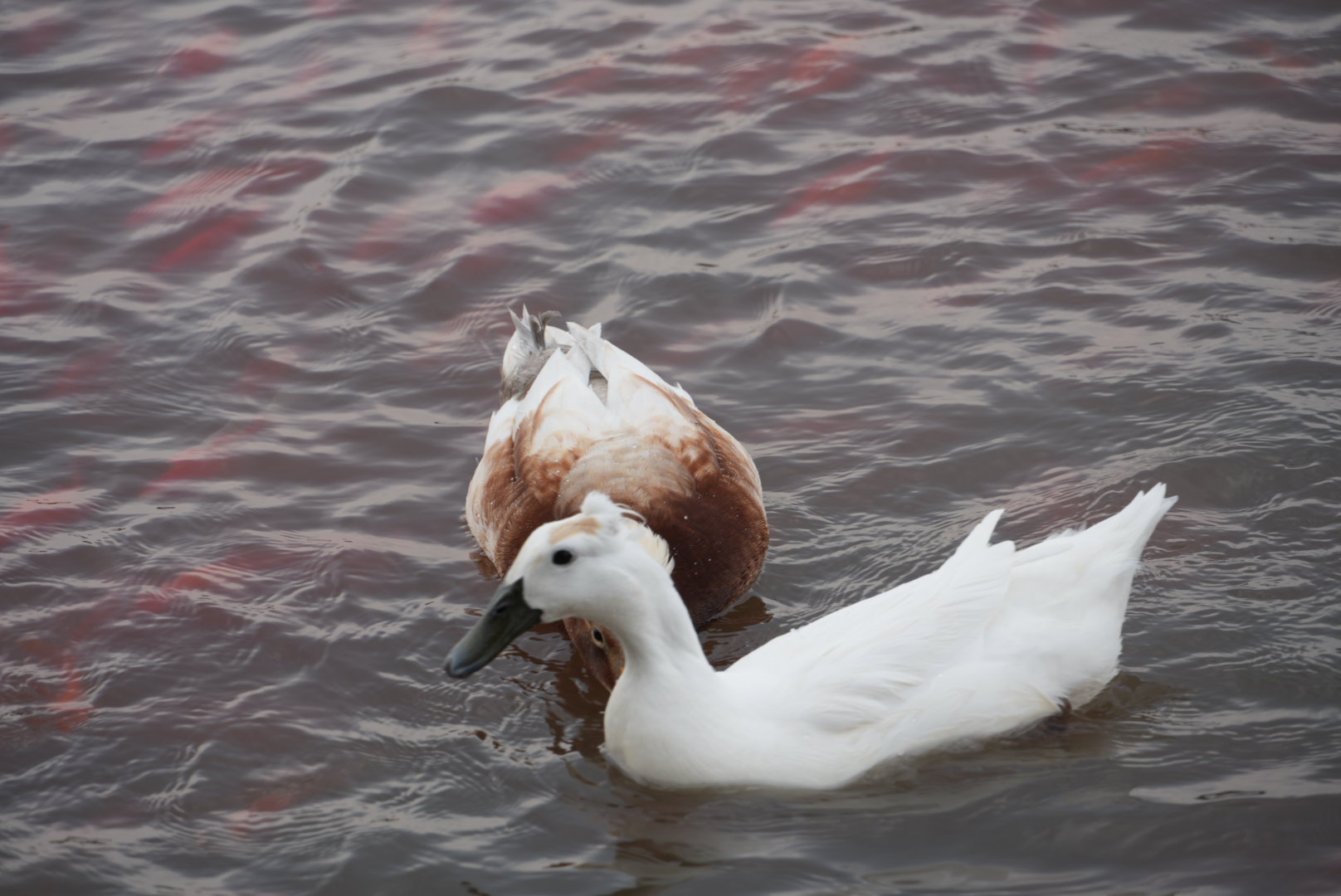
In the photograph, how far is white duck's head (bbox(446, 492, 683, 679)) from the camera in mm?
4926

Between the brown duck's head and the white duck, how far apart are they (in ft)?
1.20

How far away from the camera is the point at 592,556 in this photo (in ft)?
16.2

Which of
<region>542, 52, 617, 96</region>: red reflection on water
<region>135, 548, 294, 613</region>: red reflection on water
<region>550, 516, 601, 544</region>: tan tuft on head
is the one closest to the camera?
<region>550, 516, 601, 544</region>: tan tuft on head

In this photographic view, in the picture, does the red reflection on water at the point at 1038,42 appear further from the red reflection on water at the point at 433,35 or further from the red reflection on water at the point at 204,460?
the red reflection on water at the point at 204,460

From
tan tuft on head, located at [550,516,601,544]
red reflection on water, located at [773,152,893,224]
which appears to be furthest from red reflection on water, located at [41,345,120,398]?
tan tuft on head, located at [550,516,601,544]

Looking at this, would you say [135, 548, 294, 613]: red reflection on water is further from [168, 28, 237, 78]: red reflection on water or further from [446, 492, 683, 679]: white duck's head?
[168, 28, 237, 78]: red reflection on water

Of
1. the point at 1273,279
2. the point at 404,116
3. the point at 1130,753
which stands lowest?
the point at 1130,753

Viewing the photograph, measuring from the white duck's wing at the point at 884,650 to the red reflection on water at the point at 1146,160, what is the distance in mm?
4528

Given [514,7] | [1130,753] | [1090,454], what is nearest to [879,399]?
[1090,454]

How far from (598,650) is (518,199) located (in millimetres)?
4495

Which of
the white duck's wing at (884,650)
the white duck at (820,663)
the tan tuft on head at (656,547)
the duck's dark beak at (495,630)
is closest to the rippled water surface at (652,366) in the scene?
the white duck at (820,663)

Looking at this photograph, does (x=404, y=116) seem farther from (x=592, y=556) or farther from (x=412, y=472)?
(x=592, y=556)

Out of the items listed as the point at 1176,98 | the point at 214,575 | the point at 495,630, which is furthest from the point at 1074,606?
the point at 1176,98

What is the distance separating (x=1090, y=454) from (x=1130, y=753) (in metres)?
2.12
